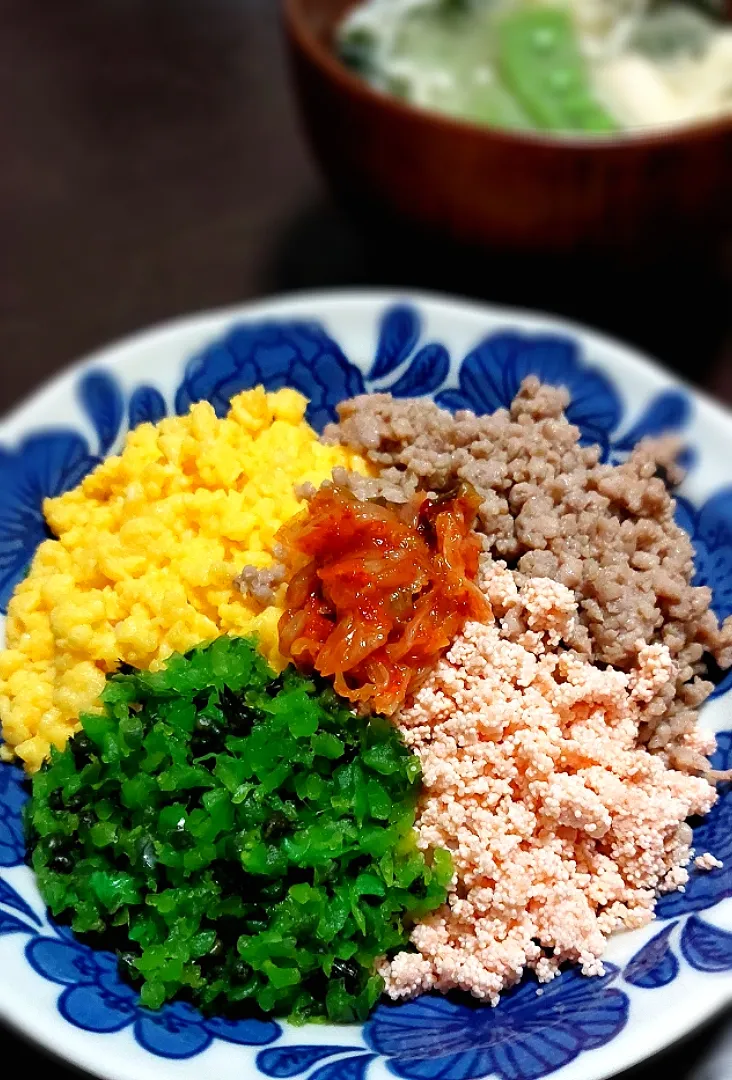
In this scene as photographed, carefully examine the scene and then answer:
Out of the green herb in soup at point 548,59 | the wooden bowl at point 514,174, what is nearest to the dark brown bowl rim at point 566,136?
the wooden bowl at point 514,174

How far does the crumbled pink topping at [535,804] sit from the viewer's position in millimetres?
1459

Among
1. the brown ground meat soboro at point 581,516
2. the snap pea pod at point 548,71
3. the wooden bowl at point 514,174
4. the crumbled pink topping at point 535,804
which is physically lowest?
the crumbled pink topping at point 535,804

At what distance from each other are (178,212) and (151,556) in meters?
2.02

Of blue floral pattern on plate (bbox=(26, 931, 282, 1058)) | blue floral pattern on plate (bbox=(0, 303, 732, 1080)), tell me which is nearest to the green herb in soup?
blue floral pattern on plate (bbox=(0, 303, 732, 1080))

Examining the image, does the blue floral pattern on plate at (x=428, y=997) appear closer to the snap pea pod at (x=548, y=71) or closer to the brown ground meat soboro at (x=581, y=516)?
the brown ground meat soboro at (x=581, y=516)

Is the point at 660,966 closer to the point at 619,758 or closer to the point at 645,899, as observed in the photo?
the point at 645,899

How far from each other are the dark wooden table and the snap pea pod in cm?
40

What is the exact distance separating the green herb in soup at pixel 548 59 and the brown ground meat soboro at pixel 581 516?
43.9 inches

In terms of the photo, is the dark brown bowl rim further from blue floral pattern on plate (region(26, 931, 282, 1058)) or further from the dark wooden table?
blue floral pattern on plate (region(26, 931, 282, 1058))

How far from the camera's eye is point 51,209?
3344 millimetres

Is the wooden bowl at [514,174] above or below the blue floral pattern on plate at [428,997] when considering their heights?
above

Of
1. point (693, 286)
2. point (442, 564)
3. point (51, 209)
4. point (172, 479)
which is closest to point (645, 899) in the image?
point (442, 564)

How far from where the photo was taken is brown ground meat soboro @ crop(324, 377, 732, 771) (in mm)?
1628

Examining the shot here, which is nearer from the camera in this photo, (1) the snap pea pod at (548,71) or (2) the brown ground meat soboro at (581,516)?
(2) the brown ground meat soboro at (581,516)
